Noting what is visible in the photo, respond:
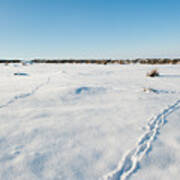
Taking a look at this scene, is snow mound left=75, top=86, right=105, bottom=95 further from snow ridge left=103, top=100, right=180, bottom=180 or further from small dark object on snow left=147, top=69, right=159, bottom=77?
small dark object on snow left=147, top=69, right=159, bottom=77

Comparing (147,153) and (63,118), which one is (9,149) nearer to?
(63,118)

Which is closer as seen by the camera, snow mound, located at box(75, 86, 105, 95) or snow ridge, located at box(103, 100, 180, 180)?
snow ridge, located at box(103, 100, 180, 180)

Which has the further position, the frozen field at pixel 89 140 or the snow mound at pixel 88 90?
the snow mound at pixel 88 90

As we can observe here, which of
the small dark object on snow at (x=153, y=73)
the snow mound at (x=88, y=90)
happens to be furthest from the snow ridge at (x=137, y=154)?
the small dark object on snow at (x=153, y=73)

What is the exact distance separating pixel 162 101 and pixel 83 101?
40.4 inches

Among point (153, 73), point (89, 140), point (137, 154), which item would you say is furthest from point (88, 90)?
point (153, 73)

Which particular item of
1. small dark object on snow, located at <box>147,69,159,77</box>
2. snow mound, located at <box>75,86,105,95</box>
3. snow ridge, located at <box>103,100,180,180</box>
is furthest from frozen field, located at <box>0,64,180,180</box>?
small dark object on snow, located at <box>147,69,159,77</box>

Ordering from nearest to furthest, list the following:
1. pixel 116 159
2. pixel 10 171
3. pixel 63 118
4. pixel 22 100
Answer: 1. pixel 10 171
2. pixel 116 159
3. pixel 63 118
4. pixel 22 100

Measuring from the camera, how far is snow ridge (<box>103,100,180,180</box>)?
70 centimetres

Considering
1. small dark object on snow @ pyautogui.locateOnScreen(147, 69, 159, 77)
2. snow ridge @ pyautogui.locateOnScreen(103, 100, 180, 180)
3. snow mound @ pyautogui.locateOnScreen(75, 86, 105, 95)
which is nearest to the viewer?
snow ridge @ pyautogui.locateOnScreen(103, 100, 180, 180)

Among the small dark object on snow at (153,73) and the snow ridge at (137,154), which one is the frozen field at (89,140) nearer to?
the snow ridge at (137,154)

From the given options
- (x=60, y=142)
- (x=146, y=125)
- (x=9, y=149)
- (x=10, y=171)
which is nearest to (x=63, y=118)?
(x=60, y=142)

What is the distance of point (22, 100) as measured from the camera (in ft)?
5.67

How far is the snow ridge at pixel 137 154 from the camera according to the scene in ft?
2.29
